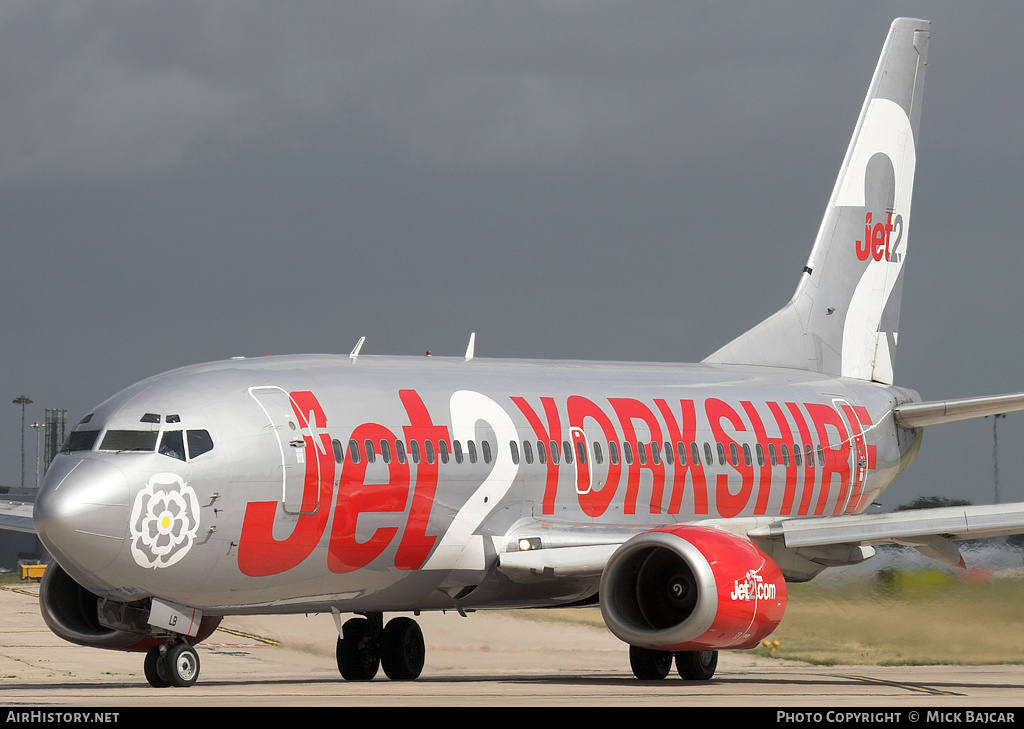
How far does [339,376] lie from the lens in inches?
855

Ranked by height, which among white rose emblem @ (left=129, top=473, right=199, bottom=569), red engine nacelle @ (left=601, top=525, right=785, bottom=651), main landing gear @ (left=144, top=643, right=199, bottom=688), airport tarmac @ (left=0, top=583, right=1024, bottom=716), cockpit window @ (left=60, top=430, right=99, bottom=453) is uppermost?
cockpit window @ (left=60, top=430, right=99, bottom=453)

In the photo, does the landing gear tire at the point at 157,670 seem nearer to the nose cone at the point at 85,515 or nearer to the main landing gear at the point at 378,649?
the nose cone at the point at 85,515

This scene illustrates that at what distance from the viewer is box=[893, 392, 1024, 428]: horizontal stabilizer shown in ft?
89.2

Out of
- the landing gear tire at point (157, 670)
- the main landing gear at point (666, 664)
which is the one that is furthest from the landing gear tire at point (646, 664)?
the landing gear tire at point (157, 670)

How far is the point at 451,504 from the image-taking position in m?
22.0

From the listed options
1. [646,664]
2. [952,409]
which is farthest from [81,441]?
[952,409]

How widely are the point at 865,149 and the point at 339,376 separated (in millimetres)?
14802

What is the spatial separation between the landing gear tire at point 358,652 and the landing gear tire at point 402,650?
0.53 feet

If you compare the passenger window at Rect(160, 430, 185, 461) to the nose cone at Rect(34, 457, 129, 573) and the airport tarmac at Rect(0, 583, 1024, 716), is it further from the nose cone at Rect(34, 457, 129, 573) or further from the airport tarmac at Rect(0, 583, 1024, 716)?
the airport tarmac at Rect(0, 583, 1024, 716)

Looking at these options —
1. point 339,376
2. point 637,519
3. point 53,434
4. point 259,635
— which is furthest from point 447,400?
point 53,434

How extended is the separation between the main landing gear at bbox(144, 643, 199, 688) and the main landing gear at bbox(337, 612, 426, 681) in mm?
5291

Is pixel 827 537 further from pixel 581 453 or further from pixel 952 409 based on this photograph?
pixel 952 409

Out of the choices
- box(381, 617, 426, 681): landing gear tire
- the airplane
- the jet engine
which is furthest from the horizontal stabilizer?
the jet engine
